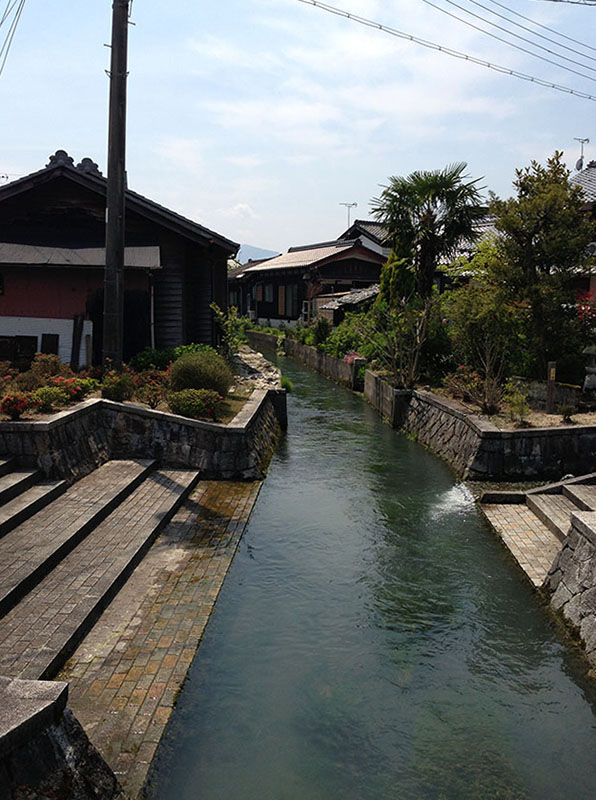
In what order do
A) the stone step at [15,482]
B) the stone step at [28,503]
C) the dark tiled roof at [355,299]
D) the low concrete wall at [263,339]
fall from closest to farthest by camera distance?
the stone step at [28,503]
the stone step at [15,482]
the dark tiled roof at [355,299]
the low concrete wall at [263,339]

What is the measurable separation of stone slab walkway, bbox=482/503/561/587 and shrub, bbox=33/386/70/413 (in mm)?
7853

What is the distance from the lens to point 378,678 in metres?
6.79

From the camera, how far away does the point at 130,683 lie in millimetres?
6199

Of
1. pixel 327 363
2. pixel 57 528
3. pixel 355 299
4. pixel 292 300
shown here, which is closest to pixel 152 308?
pixel 57 528

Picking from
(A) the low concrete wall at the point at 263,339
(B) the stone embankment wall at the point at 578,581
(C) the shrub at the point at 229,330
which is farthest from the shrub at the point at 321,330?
(B) the stone embankment wall at the point at 578,581

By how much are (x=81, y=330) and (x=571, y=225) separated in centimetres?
1240

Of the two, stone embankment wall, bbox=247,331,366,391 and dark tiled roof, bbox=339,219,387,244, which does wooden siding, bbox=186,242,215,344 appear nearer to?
stone embankment wall, bbox=247,331,366,391

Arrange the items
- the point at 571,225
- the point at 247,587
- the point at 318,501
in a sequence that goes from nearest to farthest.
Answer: the point at 247,587
the point at 318,501
the point at 571,225

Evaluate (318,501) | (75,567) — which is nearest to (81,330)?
(318,501)

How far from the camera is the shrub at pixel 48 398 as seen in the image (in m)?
11.8

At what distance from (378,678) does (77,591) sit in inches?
135

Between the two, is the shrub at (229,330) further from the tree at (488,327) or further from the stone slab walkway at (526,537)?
the stone slab walkway at (526,537)

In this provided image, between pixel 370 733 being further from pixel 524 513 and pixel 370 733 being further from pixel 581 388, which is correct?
pixel 581 388

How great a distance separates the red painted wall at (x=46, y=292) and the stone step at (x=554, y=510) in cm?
1147
